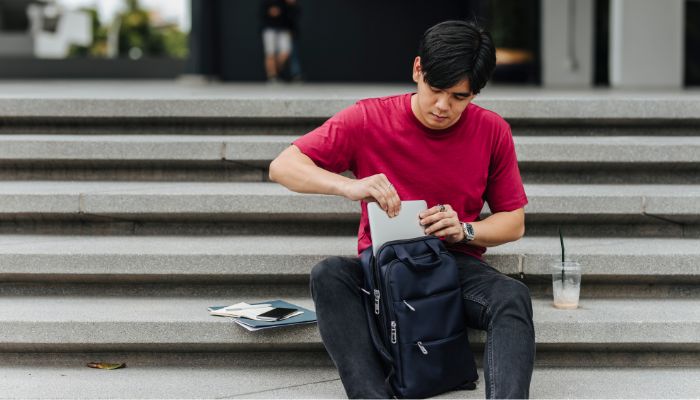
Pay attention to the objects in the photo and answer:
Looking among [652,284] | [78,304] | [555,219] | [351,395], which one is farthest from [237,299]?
[652,284]

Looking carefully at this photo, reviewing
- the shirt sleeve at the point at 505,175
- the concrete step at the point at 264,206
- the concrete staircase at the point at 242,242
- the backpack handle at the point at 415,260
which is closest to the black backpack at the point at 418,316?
the backpack handle at the point at 415,260

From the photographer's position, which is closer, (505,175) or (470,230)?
(470,230)

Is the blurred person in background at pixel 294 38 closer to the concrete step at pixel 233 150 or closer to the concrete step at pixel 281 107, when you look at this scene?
the concrete step at pixel 281 107

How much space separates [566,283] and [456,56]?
3.99 feet

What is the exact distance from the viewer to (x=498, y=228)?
3230 mm

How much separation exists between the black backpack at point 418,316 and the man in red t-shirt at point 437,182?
0.23 feet

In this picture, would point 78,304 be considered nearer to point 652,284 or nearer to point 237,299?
point 237,299

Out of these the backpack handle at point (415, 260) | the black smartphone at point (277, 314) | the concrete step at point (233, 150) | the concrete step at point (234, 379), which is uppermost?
the concrete step at point (233, 150)

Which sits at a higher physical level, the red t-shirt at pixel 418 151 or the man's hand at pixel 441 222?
the red t-shirt at pixel 418 151

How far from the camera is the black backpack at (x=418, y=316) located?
2971 mm

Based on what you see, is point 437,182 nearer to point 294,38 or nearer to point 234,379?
point 234,379

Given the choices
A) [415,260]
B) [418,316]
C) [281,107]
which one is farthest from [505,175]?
[281,107]

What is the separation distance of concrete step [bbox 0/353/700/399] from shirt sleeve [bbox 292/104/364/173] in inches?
33.3

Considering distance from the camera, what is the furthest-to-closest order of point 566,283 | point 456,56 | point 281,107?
point 281,107 < point 566,283 < point 456,56
